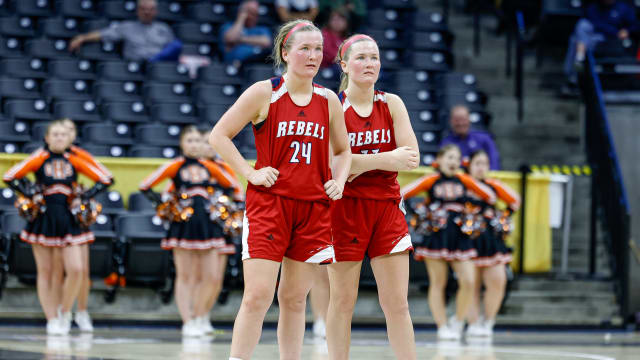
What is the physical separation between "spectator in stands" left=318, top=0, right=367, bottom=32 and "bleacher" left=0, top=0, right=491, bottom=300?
0.17 metres

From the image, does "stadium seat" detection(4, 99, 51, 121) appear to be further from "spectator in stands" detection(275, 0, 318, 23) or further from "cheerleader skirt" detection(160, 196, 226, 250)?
"spectator in stands" detection(275, 0, 318, 23)

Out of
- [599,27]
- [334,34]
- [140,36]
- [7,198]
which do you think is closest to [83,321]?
[7,198]

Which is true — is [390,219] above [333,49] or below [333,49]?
below

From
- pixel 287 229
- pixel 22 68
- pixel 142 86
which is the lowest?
pixel 287 229

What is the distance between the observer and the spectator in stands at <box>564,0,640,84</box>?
44.3 feet

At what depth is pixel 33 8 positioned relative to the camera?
13.8 meters

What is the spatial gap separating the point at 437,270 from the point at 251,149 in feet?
8.74

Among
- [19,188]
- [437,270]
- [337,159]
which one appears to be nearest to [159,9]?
[19,188]

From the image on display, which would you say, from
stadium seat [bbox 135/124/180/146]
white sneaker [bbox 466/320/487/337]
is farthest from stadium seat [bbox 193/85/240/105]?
white sneaker [bbox 466/320/487/337]

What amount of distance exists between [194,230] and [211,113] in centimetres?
273

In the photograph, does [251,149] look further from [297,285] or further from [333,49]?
[297,285]

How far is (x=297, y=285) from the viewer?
4.78m

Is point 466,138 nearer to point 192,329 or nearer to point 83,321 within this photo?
point 192,329

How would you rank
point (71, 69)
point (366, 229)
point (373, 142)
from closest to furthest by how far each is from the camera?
point (366, 229) → point (373, 142) → point (71, 69)
